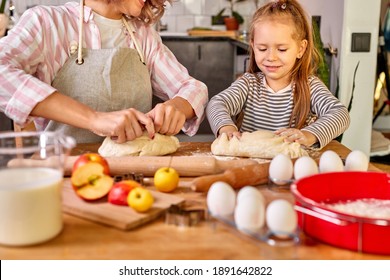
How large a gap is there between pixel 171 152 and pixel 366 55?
197 centimetres

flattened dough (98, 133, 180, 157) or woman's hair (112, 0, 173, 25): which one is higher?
woman's hair (112, 0, 173, 25)

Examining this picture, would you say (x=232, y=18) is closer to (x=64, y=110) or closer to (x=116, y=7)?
(x=116, y=7)

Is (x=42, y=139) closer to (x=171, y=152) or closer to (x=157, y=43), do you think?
(x=171, y=152)

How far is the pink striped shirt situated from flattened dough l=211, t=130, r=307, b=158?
0.99 ft

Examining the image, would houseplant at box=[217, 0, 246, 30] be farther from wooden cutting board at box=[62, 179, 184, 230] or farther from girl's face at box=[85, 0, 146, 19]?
wooden cutting board at box=[62, 179, 184, 230]

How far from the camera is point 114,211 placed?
990mm

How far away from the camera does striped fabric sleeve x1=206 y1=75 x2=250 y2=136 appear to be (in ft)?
5.90

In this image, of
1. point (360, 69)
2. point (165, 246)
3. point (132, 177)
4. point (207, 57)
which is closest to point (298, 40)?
point (132, 177)

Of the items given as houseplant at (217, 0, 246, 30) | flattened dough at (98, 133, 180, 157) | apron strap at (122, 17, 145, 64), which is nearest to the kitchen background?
houseplant at (217, 0, 246, 30)

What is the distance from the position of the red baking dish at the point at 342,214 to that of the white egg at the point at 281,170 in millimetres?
121

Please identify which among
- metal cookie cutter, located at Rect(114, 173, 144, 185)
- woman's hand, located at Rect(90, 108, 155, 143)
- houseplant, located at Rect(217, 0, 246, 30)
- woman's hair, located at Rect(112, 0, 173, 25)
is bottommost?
metal cookie cutter, located at Rect(114, 173, 144, 185)

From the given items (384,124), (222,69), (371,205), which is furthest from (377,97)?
(371,205)

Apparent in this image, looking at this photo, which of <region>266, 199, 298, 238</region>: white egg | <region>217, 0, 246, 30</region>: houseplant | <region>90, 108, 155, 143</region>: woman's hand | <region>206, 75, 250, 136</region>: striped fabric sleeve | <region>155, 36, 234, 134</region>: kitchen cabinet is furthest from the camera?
<region>217, 0, 246, 30</region>: houseplant

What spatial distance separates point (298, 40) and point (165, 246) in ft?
4.01
